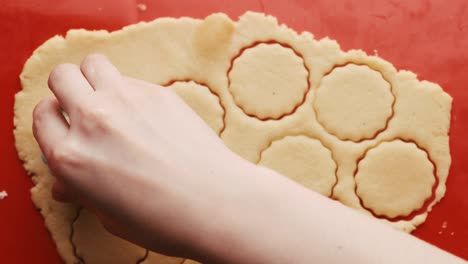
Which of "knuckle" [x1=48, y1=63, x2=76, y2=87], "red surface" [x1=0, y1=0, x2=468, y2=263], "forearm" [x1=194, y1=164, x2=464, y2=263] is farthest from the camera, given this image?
"red surface" [x1=0, y1=0, x2=468, y2=263]

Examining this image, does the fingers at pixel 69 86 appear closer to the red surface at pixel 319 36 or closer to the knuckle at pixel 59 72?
the knuckle at pixel 59 72

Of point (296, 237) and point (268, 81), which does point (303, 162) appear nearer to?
point (268, 81)

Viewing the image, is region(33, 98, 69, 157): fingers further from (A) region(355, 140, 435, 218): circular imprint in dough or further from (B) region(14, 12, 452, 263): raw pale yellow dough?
(A) region(355, 140, 435, 218): circular imprint in dough

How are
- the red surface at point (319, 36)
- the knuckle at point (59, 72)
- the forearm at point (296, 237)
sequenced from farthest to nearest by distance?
the red surface at point (319, 36)
the knuckle at point (59, 72)
the forearm at point (296, 237)

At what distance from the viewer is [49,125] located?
58cm

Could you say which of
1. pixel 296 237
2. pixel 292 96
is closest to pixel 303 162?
pixel 292 96

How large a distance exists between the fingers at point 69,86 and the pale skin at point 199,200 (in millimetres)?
16

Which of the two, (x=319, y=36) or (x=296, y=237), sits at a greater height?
(x=319, y=36)

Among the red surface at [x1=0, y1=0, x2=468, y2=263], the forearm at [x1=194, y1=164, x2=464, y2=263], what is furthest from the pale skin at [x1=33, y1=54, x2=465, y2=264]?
the red surface at [x1=0, y1=0, x2=468, y2=263]

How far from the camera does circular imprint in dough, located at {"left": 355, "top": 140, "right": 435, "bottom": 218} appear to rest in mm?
780

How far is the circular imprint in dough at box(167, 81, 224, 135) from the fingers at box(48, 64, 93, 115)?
0.60ft

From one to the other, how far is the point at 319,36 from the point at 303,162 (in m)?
0.19

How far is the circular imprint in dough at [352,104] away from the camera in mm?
783

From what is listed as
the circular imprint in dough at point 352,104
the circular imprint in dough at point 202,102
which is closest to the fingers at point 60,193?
the circular imprint in dough at point 202,102
